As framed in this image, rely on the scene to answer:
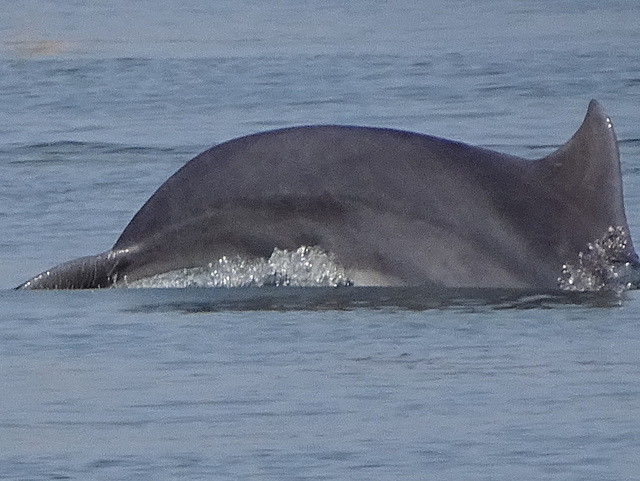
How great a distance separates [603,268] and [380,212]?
3.61 feet

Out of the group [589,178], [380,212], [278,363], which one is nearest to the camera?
[278,363]

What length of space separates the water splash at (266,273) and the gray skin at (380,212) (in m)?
0.05

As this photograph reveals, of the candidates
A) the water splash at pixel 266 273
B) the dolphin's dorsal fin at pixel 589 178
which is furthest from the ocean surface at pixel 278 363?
the dolphin's dorsal fin at pixel 589 178

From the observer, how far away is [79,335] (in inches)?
375

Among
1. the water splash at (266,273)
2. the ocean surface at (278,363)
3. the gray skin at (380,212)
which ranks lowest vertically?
the ocean surface at (278,363)

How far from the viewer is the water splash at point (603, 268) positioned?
10.1m

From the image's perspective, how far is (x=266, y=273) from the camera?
404 inches

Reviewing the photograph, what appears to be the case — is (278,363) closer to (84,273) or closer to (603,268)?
(84,273)

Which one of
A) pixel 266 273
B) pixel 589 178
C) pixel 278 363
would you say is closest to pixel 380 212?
pixel 266 273

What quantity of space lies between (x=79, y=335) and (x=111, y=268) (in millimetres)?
672

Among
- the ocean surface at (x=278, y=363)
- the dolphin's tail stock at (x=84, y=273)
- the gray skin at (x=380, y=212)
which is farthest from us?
the dolphin's tail stock at (x=84, y=273)

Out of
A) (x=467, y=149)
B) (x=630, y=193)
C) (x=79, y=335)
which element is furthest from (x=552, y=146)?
(x=79, y=335)

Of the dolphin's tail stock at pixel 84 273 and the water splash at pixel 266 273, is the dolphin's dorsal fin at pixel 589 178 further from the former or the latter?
the dolphin's tail stock at pixel 84 273

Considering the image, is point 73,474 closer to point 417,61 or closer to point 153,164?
point 153,164
